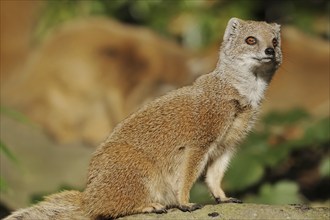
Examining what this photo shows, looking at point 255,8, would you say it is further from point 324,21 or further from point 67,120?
point 67,120

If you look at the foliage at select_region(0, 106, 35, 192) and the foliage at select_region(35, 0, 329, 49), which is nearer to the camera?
the foliage at select_region(0, 106, 35, 192)

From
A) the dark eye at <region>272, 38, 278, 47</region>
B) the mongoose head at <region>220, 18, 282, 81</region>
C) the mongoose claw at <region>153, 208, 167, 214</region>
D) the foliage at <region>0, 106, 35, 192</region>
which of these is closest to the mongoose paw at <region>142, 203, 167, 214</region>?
the mongoose claw at <region>153, 208, 167, 214</region>

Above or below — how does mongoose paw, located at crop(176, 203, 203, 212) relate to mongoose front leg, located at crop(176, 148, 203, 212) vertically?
below

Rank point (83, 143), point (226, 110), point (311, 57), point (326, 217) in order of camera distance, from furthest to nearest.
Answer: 1. point (311, 57)
2. point (83, 143)
3. point (226, 110)
4. point (326, 217)

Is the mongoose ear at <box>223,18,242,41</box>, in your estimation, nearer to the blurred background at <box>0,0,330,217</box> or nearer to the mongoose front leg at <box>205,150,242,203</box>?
the mongoose front leg at <box>205,150,242,203</box>

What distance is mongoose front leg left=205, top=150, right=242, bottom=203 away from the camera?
695cm

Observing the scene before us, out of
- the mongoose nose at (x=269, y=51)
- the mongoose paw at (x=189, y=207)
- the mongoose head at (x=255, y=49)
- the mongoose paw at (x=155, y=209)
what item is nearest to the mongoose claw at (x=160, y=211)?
the mongoose paw at (x=155, y=209)

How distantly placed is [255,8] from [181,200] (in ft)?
28.4

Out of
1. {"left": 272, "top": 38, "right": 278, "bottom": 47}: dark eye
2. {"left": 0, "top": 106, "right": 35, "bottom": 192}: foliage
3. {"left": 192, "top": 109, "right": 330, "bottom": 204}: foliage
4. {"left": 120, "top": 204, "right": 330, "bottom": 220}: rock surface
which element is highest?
{"left": 272, "top": 38, "right": 278, "bottom": 47}: dark eye

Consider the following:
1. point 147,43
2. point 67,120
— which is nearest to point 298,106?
point 147,43

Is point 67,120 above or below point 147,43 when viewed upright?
below

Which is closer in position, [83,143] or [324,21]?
[83,143]

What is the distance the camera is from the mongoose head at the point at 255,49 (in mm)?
6865

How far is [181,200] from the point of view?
6.63 m
